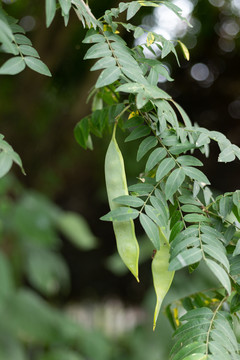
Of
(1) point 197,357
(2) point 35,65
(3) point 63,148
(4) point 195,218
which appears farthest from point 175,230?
(3) point 63,148

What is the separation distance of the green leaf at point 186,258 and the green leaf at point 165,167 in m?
0.08

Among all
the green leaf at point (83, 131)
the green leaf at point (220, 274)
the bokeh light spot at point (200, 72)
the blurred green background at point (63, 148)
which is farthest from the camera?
the bokeh light spot at point (200, 72)

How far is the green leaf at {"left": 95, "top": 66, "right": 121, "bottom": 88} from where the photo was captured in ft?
1.47

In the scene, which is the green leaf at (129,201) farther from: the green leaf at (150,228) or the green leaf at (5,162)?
the green leaf at (5,162)

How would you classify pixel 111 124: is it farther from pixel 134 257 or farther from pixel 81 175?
pixel 81 175

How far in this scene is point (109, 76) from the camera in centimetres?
45

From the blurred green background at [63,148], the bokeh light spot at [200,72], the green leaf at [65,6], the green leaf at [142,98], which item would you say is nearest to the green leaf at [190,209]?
the green leaf at [142,98]

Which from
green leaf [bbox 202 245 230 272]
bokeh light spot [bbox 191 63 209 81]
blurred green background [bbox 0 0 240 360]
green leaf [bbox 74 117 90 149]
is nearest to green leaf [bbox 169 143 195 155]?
green leaf [bbox 202 245 230 272]

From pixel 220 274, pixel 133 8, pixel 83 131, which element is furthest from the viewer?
pixel 83 131

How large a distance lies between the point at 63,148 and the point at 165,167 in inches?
87.3

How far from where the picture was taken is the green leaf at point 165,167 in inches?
18.9

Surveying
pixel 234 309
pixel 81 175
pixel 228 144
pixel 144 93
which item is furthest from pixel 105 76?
pixel 81 175

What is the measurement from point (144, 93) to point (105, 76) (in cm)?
4

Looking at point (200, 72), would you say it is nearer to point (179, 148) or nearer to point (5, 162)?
point (179, 148)
